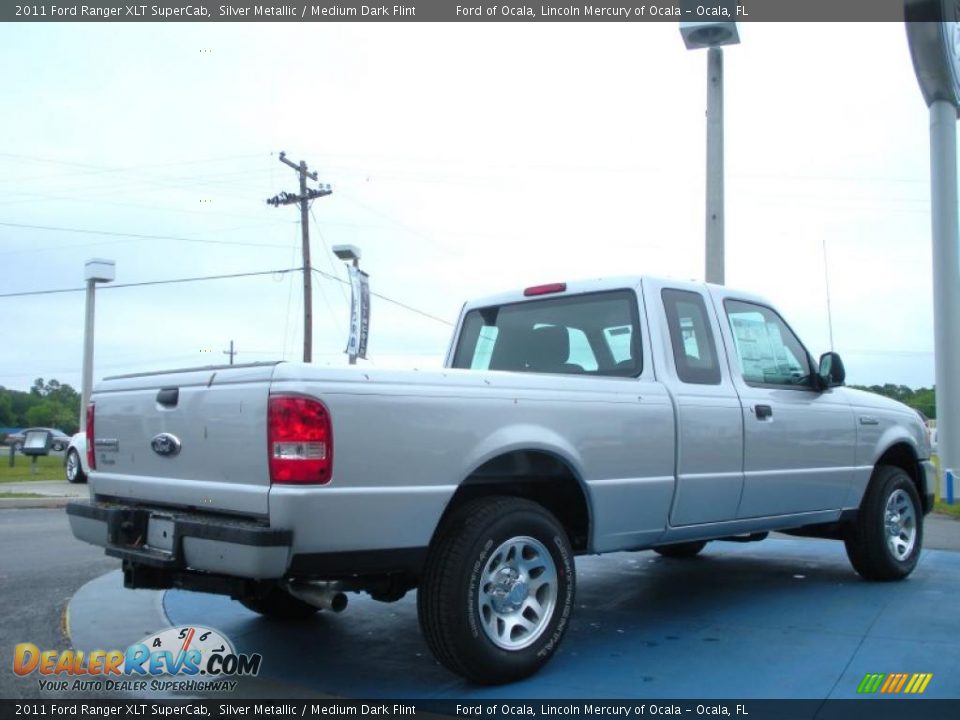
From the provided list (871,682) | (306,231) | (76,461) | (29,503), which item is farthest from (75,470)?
(871,682)

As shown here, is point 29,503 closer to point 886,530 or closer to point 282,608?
point 282,608

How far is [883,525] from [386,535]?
4320 mm

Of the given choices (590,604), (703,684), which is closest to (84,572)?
(590,604)

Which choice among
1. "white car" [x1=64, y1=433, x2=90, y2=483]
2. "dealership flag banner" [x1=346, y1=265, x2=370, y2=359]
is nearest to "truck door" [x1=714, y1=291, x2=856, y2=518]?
"white car" [x1=64, y1=433, x2=90, y2=483]

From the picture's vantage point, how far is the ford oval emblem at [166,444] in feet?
13.4

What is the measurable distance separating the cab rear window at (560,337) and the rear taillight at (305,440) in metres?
2.15

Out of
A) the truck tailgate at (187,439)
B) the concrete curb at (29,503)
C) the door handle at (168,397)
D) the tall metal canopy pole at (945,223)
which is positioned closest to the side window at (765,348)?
the truck tailgate at (187,439)

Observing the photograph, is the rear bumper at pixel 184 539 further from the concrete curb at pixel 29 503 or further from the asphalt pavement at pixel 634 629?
the concrete curb at pixel 29 503

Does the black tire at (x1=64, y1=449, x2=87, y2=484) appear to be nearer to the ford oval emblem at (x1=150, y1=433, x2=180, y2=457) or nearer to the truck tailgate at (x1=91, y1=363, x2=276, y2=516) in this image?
the truck tailgate at (x1=91, y1=363, x2=276, y2=516)

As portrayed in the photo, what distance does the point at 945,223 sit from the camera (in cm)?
1329

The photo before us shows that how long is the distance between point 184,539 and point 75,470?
1460cm

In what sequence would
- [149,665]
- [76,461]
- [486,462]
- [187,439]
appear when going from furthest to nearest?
[76,461]
[149,665]
[486,462]
[187,439]

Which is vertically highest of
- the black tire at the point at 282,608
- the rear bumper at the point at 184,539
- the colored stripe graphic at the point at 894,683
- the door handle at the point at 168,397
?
the door handle at the point at 168,397

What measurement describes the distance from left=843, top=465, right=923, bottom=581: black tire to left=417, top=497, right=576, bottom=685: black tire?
309 cm
